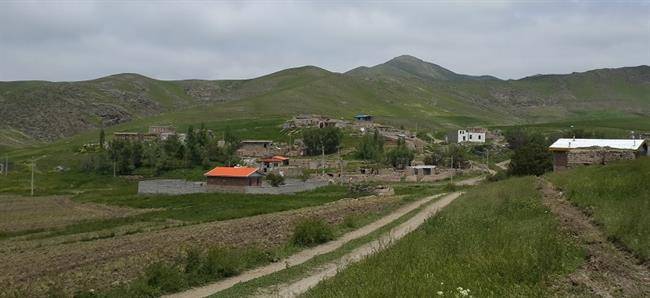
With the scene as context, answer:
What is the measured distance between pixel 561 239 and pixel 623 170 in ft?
40.0

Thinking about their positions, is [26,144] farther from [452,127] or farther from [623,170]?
[623,170]

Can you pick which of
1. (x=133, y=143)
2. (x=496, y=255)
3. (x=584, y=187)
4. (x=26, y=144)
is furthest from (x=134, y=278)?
(x=26, y=144)

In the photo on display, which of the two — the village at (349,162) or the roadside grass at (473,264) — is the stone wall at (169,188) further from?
the roadside grass at (473,264)

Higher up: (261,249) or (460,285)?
(460,285)

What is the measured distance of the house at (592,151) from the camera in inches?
1593

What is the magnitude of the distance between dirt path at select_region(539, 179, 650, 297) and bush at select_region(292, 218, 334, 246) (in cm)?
1165

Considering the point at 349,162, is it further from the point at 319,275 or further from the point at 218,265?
the point at 319,275

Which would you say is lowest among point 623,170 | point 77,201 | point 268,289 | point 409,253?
point 77,201

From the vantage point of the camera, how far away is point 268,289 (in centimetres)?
1644

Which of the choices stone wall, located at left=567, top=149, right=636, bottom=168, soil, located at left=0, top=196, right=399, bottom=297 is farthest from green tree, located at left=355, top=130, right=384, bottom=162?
soil, located at left=0, top=196, right=399, bottom=297

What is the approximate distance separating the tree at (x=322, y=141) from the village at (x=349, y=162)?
615mm

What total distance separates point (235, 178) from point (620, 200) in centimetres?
6038

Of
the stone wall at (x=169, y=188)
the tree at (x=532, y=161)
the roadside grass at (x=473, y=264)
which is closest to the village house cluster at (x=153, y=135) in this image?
the stone wall at (x=169, y=188)

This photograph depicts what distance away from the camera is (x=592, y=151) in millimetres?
41406
